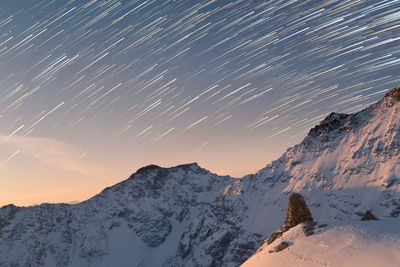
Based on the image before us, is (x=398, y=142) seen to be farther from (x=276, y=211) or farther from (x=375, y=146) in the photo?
(x=276, y=211)

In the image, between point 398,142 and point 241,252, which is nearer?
point 398,142

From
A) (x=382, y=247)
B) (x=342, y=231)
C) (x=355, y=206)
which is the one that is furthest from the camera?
(x=355, y=206)

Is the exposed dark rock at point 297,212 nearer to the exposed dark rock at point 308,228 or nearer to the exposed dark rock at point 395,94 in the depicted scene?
the exposed dark rock at point 308,228

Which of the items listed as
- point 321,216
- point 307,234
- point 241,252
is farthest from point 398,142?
point 307,234

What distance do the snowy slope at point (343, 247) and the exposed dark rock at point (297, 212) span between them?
5.97m

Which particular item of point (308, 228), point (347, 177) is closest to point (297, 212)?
point (308, 228)

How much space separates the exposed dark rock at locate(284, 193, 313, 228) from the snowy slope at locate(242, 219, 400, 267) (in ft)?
19.6

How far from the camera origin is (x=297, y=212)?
34.2 metres

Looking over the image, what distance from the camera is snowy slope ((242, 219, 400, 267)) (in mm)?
20234

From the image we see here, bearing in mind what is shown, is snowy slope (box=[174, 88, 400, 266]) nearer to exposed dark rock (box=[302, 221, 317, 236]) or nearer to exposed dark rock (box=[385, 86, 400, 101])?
exposed dark rock (box=[385, 86, 400, 101])

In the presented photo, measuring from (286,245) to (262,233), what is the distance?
539ft

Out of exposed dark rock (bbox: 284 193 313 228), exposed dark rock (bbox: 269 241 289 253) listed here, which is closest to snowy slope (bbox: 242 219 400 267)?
exposed dark rock (bbox: 269 241 289 253)

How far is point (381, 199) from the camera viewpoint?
148 m

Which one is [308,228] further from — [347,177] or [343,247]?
[347,177]
